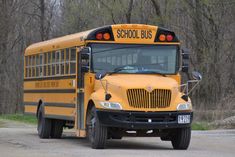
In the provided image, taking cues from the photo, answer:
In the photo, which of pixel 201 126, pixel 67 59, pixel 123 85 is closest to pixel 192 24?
pixel 201 126

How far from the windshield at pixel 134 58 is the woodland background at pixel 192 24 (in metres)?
11.4

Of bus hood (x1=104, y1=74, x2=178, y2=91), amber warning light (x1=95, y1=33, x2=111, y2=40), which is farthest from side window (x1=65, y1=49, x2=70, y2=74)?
bus hood (x1=104, y1=74, x2=178, y2=91)

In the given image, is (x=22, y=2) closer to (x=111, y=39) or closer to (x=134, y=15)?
(x=134, y=15)

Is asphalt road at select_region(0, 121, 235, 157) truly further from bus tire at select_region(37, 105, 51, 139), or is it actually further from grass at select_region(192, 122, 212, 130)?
grass at select_region(192, 122, 212, 130)

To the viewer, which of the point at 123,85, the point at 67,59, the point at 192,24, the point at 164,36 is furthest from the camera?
the point at 192,24

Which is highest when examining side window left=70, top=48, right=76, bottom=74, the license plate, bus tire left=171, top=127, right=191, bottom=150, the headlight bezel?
side window left=70, top=48, right=76, bottom=74

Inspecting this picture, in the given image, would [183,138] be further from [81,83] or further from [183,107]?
[81,83]

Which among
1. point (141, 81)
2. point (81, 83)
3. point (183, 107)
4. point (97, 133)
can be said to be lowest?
point (97, 133)

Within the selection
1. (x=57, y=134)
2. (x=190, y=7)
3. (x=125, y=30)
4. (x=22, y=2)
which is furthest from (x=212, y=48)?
(x=22, y=2)

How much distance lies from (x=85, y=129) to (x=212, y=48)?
19349 mm

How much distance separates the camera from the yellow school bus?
14422 mm

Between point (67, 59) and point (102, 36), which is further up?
point (102, 36)

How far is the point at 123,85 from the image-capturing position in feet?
47.5

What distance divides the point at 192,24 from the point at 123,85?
22.2m
